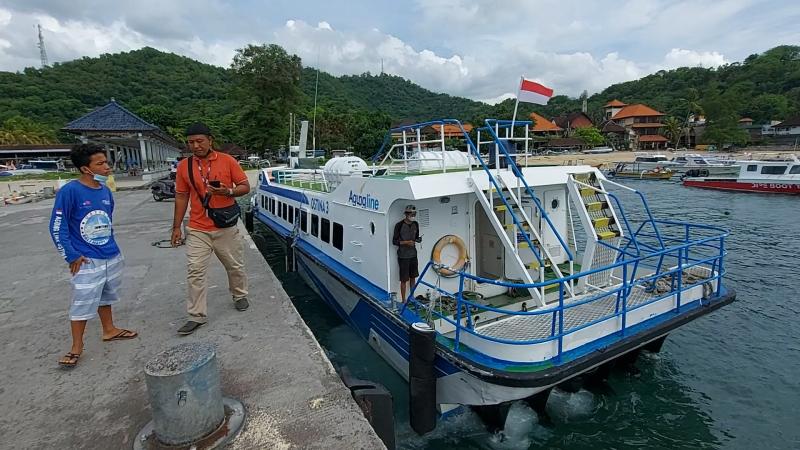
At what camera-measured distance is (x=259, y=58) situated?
47.2 metres

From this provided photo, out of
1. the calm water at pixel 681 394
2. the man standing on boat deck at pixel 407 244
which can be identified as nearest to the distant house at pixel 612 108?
the calm water at pixel 681 394

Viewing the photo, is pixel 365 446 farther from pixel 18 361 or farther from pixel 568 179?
pixel 568 179

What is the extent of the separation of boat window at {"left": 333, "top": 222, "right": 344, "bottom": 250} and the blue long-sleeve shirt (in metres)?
4.38

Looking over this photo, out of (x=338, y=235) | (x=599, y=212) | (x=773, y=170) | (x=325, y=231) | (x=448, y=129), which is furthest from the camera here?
(x=448, y=129)

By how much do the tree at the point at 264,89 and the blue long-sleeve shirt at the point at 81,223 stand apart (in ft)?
151

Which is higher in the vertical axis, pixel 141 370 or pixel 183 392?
pixel 183 392

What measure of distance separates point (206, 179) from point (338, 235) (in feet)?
12.8

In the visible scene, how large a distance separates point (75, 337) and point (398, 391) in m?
4.19

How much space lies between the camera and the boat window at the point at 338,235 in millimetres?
8194

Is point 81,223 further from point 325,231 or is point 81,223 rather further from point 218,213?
point 325,231

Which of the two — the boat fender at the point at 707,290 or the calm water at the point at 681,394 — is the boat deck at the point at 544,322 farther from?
the calm water at the point at 681,394

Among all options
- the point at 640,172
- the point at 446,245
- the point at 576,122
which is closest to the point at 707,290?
the point at 446,245

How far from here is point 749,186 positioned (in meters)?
30.6

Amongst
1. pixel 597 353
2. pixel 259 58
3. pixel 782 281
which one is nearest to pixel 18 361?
pixel 597 353
